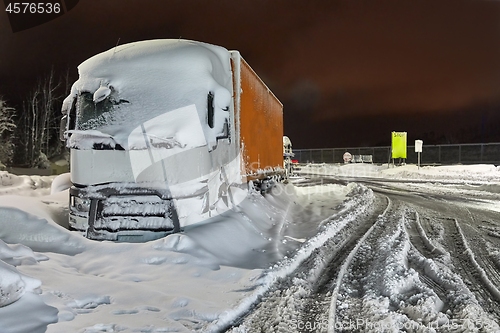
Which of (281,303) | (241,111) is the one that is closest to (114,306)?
(281,303)

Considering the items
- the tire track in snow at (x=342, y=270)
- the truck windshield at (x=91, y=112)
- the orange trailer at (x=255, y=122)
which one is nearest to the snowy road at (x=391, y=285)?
the tire track in snow at (x=342, y=270)

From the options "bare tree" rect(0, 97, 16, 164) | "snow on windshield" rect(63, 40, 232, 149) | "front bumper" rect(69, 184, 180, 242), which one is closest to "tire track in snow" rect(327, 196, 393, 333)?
"front bumper" rect(69, 184, 180, 242)

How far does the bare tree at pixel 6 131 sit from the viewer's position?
118ft

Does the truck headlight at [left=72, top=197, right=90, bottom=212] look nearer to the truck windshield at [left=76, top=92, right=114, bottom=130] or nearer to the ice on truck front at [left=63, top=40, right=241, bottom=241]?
the ice on truck front at [left=63, top=40, right=241, bottom=241]

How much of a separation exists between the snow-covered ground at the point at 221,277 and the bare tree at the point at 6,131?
33.5 meters

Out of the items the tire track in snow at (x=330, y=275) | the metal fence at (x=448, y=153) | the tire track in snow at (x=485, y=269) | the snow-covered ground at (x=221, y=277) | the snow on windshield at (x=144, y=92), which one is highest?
the snow on windshield at (x=144, y=92)

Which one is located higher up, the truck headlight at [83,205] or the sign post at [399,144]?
the sign post at [399,144]

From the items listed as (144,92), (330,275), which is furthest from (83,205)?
(330,275)

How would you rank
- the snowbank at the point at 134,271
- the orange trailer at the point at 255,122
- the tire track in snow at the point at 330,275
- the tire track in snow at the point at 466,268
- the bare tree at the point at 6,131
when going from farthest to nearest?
the bare tree at the point at 6,131, the orange trailer at the point at 255,122, the tire track in snow at the point at 466,268, the tire track in snow at the point at 330,275, the snowbank at the point at 134,271

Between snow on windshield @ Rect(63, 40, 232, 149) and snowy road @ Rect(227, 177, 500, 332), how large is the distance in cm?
321

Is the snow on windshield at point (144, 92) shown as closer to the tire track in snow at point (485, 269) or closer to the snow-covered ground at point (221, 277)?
the snow-covered ground at point (221, 277)

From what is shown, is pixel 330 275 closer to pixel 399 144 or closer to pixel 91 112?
pixel 91 112

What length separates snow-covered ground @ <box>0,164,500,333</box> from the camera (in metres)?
3.89

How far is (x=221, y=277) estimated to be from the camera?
5.38 meters
